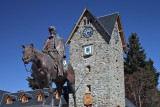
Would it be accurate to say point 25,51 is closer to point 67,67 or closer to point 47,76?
point 47,76

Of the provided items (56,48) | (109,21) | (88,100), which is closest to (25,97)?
(88,100)

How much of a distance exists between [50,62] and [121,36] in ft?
108

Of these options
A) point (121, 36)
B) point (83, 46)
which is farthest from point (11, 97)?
point (121, 36)

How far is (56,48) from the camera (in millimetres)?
12477

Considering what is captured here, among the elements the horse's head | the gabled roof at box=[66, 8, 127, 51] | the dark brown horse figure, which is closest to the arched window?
the gabled roof at box=[66, 8, 127, 51]

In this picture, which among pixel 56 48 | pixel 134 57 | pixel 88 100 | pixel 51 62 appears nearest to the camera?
pixel 51 62

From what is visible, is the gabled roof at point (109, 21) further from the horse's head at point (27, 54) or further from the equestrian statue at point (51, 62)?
the horse's head at point (27, 54)

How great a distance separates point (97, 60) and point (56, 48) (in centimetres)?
2779

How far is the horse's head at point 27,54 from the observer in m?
11.3

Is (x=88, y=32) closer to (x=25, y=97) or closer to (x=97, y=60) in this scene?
(x=97, y=60)

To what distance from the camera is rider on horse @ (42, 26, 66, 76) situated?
40.5 ft

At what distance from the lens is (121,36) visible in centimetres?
4419

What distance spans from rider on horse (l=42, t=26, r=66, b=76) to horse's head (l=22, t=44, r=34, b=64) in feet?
3.57

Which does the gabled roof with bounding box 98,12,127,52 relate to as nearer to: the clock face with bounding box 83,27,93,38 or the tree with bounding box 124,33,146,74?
the clock face with bounding box 83,27,93,38
